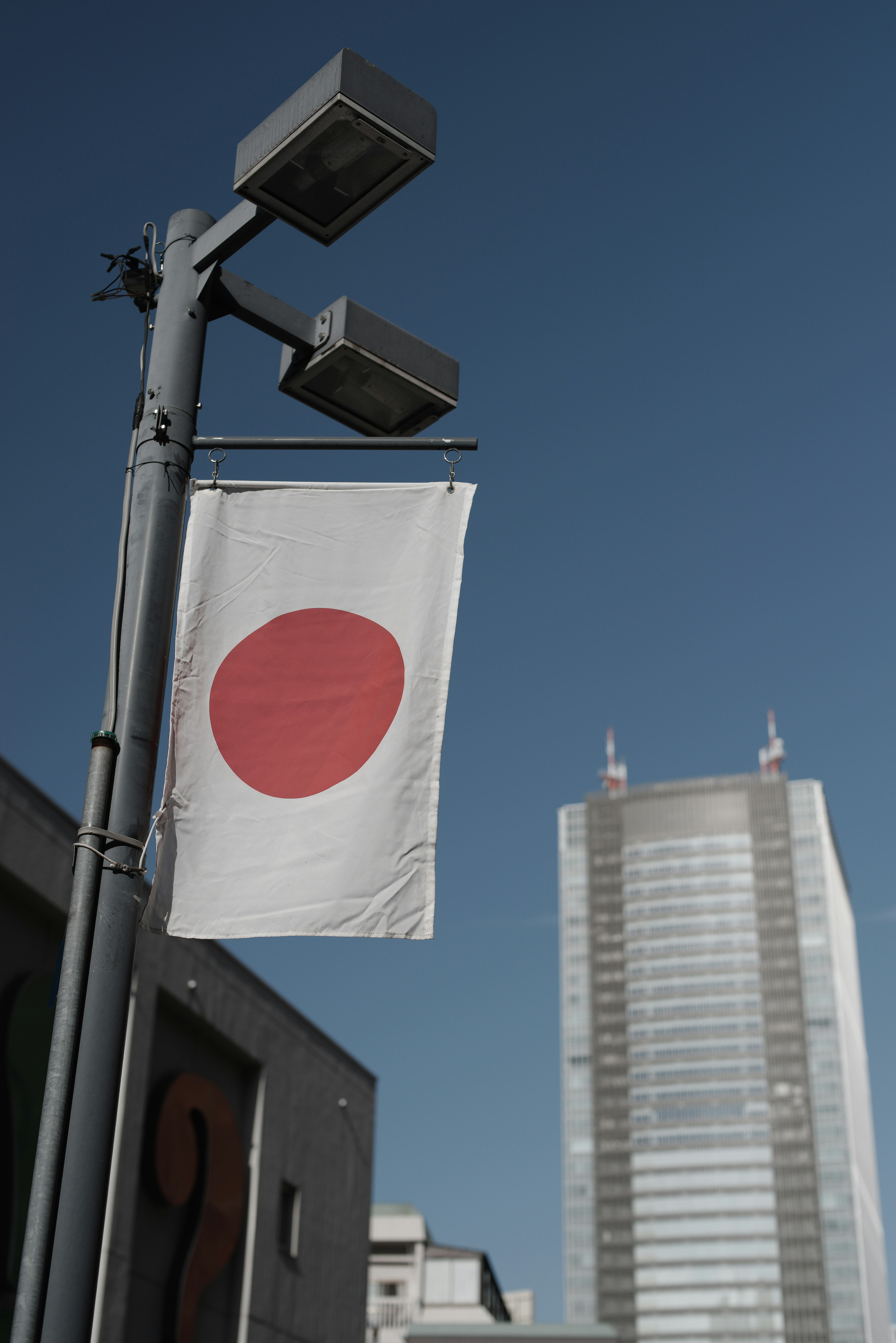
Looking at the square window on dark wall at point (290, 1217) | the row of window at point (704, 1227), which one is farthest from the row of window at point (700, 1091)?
the square window on dark wall at point (290, 1217)

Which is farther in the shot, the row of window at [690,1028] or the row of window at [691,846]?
the row of window at [691,846]

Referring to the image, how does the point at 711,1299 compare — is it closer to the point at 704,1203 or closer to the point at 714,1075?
the point at 704,1203

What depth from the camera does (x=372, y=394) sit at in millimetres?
6430

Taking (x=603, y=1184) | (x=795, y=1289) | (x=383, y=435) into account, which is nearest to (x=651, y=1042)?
(x=603, y=1184)

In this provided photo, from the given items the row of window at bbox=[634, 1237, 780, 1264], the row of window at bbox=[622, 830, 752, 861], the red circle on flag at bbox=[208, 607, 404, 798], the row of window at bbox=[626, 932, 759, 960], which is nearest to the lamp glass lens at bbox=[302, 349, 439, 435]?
the red circle on flag at bbox=[208, 607, 404, 798]

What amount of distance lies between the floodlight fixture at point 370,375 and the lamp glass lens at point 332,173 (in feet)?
1.53

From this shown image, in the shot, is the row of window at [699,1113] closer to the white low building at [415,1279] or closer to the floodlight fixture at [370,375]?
the white low building at [415,1279]

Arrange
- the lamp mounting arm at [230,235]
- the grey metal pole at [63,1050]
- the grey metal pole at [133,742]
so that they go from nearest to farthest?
the grey metal pole at [63,1050], the grey metal pole at [133,742], the lamp mounting arm at [230,235]

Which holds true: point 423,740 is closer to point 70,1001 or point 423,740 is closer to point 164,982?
point 70,1001

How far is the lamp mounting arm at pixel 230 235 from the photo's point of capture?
19.5 feet

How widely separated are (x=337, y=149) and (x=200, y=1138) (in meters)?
19.0

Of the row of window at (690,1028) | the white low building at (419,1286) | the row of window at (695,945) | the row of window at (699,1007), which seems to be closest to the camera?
the white low building at (419,1286)

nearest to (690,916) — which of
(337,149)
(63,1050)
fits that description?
(337,149)

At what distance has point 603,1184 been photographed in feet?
555
